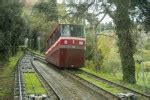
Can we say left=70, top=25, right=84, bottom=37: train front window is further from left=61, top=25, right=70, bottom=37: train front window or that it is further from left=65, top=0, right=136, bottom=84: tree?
left=65, top=0, right=136, bottom=84: tree

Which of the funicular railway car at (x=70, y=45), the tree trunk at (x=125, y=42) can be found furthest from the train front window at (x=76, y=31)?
the tree trunk at (x=125, y=42)

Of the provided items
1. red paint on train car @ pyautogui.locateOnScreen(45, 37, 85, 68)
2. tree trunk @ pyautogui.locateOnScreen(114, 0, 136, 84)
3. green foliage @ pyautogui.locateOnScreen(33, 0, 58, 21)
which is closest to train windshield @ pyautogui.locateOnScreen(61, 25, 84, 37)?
red paint on train car @ pyautogui.locateOnScreen(45, 37, 85, 68)

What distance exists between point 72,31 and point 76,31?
40 centimetres

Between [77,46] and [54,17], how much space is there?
689 cm

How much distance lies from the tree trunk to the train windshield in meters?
6.93

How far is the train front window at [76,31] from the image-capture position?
31609 millimetres

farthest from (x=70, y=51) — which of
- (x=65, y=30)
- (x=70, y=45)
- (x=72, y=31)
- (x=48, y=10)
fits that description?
(x=48, y=10)

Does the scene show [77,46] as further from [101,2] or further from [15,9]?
[15,9]

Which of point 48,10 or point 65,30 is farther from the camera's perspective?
point 48,10

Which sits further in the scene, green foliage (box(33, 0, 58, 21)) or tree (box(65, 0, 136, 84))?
green foliage (box(33, 0, 58, 21))

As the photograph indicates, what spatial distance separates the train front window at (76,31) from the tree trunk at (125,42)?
273 inches

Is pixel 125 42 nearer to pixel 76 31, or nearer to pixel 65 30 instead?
pixel 76 31

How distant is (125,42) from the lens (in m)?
24.6

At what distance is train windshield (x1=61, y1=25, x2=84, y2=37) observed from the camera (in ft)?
103
